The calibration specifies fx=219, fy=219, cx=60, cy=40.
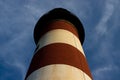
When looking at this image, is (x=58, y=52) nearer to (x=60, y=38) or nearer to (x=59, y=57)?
(x=59, y=57)

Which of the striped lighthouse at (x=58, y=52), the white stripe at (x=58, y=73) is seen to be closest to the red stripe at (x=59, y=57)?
the striped lighthouse at (x=58, y=52)

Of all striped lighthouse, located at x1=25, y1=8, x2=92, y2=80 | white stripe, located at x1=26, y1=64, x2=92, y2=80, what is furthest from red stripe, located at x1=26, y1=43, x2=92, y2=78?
white stripe, located at x1=26, y1=64, x2=92, y2=80

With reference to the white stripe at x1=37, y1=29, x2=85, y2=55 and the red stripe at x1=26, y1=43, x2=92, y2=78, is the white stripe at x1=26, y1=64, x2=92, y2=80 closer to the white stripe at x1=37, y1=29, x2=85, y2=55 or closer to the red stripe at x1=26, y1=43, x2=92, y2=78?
the red stripe at x1=26, y1=43, x2=92, y2=78

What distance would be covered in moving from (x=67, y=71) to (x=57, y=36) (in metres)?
1.42

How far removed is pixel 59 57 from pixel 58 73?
532 millimetres

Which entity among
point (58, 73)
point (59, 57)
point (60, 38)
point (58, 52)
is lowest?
point (58, 73)

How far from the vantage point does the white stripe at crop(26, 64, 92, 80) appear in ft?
13.0

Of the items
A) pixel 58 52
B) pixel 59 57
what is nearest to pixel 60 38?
pixel 58 52

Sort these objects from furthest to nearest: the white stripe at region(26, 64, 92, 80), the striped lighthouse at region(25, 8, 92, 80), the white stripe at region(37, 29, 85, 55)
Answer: the white stripe at region(37, 29, 85, 55)
the striped lighthouse at region(25, 8, 92, 80)
the white stripe at region(26, 64, 92, 80)

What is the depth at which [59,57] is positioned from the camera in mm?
4492

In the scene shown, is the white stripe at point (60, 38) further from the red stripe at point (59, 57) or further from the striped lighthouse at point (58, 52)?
the red stripe at point (59, 57)

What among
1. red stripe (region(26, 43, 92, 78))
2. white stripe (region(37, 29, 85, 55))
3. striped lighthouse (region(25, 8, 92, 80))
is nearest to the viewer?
striped lighthouse (region(25, 8, 92, 80))

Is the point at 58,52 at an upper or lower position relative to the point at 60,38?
lower

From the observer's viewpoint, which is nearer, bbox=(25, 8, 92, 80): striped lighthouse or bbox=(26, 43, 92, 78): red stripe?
bbox=(25, 8, 92, 80): striped lighthouse
